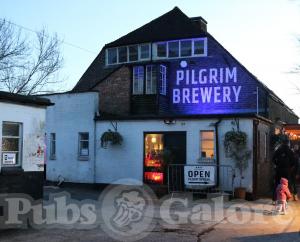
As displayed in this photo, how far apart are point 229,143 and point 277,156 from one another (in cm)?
277

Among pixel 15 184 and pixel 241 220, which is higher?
pixel 15 184

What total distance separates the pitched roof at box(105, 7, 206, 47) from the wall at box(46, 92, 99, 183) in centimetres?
942

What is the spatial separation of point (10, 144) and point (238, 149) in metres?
9.27

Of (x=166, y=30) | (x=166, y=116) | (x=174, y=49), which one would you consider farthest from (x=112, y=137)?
(x=166, y=30)

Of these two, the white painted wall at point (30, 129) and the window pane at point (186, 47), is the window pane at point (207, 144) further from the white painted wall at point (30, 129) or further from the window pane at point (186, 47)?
the window pane at point (186, 47)

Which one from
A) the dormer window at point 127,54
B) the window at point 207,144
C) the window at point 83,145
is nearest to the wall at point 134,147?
the window at point 207,144

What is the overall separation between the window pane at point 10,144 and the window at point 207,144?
903cm

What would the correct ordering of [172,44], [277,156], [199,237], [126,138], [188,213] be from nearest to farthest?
[199,237] < [188,213] < [277,156] < [126,138] < [172,44]

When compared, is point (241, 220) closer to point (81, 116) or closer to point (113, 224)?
point (113, 224)

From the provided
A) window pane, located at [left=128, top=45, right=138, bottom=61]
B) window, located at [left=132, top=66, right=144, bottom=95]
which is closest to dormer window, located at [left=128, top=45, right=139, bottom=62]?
window pane, located at [left=128, top=45, right=138, bottom=61]

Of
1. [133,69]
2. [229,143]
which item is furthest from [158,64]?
[229,143]

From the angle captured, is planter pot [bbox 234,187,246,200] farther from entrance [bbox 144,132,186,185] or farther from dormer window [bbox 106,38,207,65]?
dormer window [bbox 106,38,207,65]

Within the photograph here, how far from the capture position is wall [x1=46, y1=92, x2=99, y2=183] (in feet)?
73.5

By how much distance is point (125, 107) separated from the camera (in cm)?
2647
